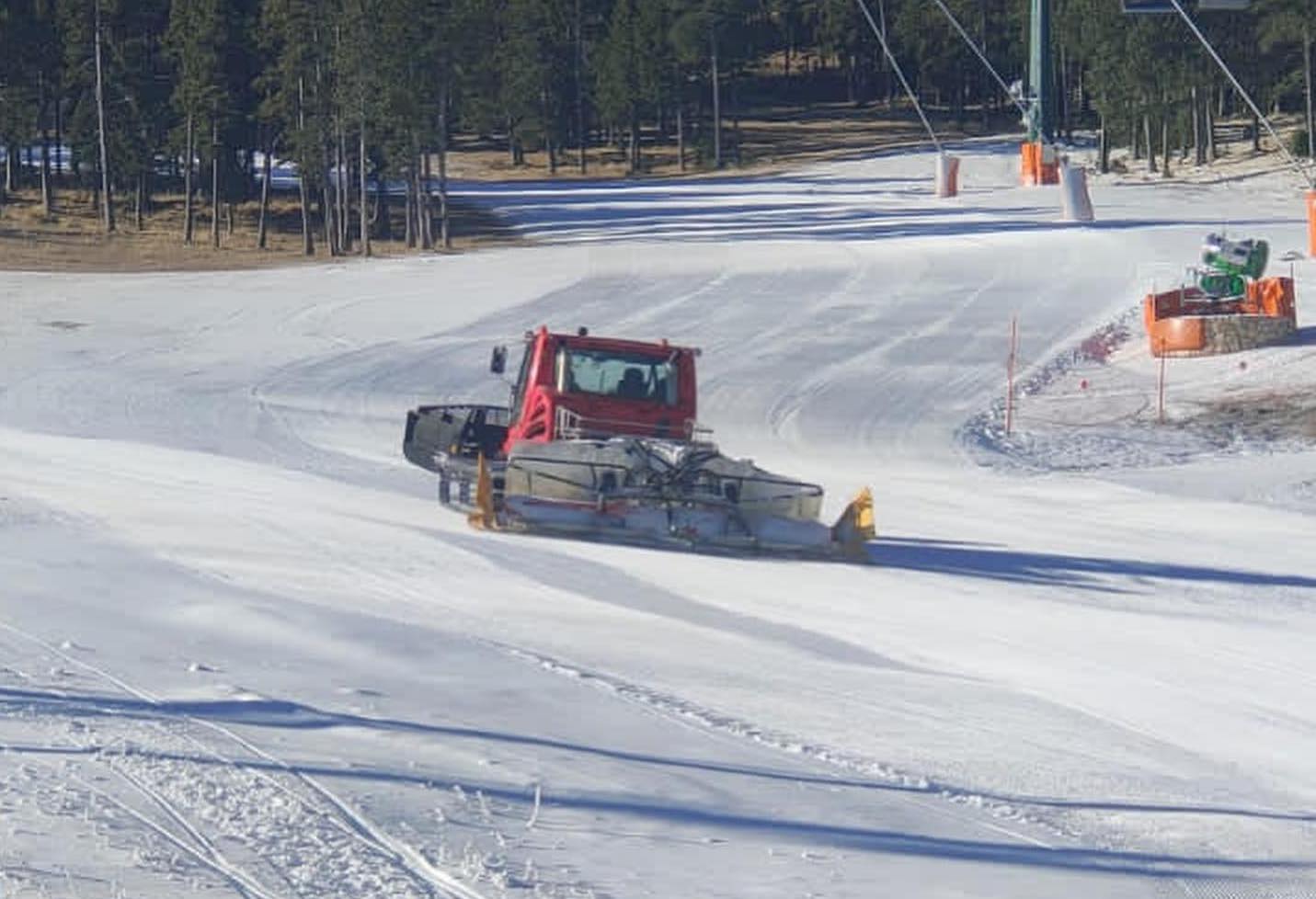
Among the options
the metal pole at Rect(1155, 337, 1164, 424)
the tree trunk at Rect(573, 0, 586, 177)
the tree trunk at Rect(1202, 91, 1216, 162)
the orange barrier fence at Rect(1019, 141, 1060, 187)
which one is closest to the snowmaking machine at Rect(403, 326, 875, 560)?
the metal pole at Rect(1155, 337, 1164, 424)

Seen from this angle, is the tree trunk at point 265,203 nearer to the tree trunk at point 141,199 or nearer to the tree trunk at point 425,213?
the tree trunk at point 425,213

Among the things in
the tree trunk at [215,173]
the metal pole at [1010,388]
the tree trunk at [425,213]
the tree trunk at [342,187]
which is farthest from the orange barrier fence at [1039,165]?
the metal pole at [1010,388]

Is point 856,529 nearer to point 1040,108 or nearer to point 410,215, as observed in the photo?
point 1040,108

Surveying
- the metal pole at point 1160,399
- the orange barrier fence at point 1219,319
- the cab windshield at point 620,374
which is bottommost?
the metal pole at point 1160,399

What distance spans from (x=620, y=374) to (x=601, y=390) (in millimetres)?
246

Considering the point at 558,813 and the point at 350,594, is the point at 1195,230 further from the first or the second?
the point at 558,813

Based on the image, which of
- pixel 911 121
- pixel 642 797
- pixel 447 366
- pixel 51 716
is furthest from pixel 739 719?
pixel 911 121

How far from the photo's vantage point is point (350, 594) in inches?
634

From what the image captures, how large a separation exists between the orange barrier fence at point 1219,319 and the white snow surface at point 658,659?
0.58 m

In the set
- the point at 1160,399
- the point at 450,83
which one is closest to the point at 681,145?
the point at 450,83

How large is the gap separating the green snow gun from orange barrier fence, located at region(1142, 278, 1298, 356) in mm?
228

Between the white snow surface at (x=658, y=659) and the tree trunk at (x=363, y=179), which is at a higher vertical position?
the tree trunk at (x=363, y=179)

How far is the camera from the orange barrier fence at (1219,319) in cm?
3481

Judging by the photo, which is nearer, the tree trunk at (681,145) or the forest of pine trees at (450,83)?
the forest of pine trees at (450,83)
